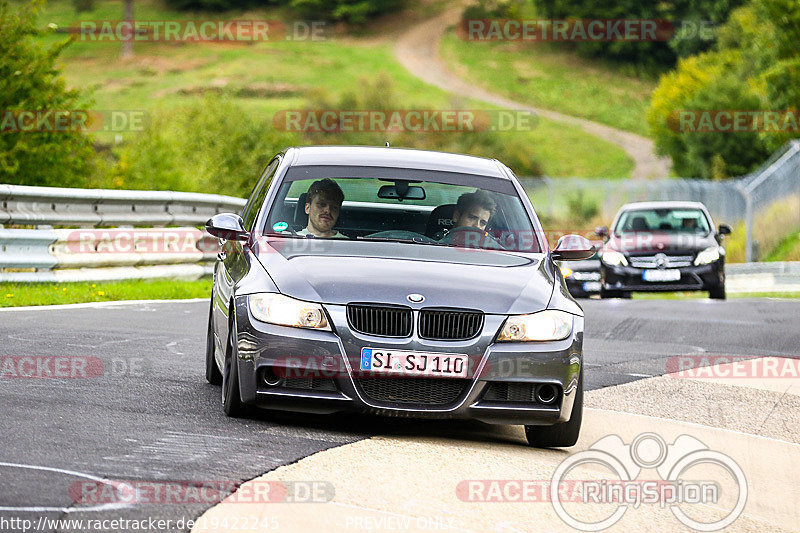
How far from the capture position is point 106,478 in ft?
18.5

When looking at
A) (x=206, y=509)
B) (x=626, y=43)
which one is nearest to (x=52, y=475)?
(x=206, y=509)

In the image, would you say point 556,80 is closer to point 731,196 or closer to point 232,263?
point 731,196

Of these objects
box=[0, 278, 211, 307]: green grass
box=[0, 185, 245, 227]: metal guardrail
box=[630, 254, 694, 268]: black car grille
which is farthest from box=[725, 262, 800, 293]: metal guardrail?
box=[0, 278, 211, 307]: green grass

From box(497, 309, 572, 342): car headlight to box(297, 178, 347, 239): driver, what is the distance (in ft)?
4.73

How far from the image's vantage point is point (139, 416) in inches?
285

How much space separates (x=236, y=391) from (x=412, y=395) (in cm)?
95

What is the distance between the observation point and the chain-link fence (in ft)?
109

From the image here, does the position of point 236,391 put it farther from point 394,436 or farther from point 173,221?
point 173,221

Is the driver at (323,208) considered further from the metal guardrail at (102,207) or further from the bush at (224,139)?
the bush at (224,139)

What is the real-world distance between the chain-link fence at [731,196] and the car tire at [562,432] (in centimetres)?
2498

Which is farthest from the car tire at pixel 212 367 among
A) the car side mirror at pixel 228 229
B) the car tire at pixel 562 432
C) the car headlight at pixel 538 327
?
the car headlight at pixel 538 327

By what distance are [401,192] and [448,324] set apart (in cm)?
162

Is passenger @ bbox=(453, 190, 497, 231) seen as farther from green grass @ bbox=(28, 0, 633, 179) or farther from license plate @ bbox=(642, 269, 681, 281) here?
green grass @ bbox=(28, 0, 633, 179)

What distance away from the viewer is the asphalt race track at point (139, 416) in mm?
5656
